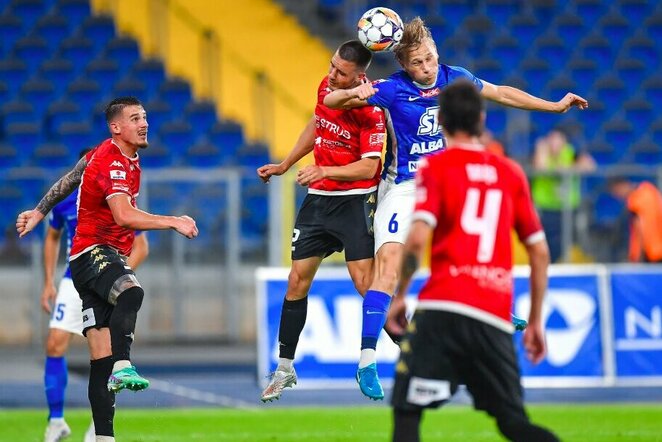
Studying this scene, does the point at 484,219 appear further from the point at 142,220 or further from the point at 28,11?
the point at 28,11

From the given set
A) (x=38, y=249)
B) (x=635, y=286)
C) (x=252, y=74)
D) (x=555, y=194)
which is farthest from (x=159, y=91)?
(x=635, y=286)

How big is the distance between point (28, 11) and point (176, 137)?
136 inches

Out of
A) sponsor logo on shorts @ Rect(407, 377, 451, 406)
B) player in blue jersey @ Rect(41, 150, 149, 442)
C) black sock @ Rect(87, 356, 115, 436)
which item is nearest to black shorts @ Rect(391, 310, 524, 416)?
sponsor logo on shorts @ Rect(407, 377, 451, 406)

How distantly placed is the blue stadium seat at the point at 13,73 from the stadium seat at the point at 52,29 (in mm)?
620

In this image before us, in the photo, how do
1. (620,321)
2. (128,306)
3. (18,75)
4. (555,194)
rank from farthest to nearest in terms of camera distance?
(18,75) < (555,194) < (620,321) < (128,306)

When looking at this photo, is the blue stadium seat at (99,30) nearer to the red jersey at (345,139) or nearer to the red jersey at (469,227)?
the red jersey at (345,139)

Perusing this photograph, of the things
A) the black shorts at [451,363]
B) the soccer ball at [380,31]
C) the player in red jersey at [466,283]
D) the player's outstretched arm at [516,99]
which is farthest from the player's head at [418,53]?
the black shorts at [451,363]

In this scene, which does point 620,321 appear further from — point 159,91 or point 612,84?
point 159,91

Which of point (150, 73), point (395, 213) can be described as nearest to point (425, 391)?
A: point (395, 213)

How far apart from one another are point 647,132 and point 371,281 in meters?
13.0

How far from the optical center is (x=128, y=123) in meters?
9.12

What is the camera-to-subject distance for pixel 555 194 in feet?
54.6

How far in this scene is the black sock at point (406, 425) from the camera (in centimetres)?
648

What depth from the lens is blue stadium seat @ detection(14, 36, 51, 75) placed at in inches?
813
